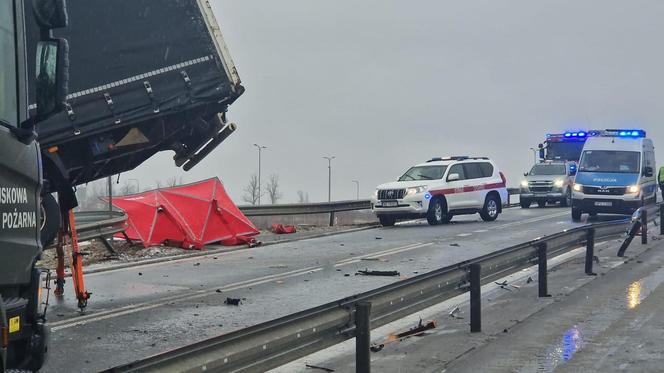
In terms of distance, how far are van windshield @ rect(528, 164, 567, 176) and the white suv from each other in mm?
7531

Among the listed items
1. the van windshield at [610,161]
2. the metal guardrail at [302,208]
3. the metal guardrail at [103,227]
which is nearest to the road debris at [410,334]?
the metal guardrail at [103,227]

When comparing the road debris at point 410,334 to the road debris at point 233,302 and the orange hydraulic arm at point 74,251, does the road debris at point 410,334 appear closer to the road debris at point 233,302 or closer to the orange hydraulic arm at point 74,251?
the road debris at point 233,302

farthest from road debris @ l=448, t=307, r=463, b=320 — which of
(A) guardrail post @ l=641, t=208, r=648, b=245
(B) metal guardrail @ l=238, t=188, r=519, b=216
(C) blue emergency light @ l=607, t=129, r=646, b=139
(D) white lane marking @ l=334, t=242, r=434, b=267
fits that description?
(C) blue emergency light @ l=607, t=129, r=646, b=139

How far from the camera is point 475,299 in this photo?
26.7 ft

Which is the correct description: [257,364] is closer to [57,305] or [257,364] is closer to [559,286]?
[57,305]

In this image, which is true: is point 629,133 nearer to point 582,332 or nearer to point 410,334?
point 582,332

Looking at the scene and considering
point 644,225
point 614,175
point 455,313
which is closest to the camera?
point 455,313

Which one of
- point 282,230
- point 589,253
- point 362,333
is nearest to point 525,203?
point 282,230

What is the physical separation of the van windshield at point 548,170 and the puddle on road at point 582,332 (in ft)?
70.1

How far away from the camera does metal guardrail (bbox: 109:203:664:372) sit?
168 inches

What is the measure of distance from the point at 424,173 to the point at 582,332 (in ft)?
51.9

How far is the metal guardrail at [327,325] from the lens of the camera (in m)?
4.26

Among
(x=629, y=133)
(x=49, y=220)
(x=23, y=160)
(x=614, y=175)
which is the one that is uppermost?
(x=629, y=133)

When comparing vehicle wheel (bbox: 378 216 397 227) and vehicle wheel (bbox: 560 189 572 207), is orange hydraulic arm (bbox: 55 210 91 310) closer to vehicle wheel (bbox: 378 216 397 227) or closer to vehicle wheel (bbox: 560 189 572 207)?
vehicle wheel (bbox: 378 216 397 227)
